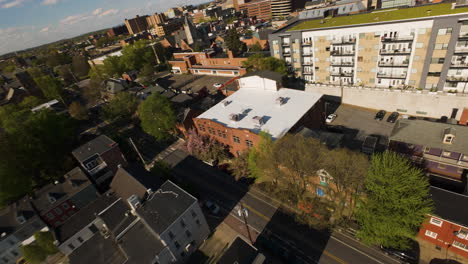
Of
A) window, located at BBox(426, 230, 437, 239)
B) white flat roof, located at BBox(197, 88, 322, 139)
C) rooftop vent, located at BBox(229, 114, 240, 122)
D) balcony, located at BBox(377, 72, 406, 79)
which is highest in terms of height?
rooftop vent, located at BBox(229, 114, 240, 122)

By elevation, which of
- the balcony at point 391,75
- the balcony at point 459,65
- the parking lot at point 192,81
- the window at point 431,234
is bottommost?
the window at point 431,234

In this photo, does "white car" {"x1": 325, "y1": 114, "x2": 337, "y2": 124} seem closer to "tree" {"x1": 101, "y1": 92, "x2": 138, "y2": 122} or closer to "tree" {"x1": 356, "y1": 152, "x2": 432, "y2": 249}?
"tree" {"x1": 356, "y1": 152, "x2": 432, "y2": 249}

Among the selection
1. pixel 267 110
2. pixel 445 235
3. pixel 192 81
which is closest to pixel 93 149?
pixel 267 110

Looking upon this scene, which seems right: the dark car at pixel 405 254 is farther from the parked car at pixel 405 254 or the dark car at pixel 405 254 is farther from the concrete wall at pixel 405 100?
the concrete wall at pixel 405 100

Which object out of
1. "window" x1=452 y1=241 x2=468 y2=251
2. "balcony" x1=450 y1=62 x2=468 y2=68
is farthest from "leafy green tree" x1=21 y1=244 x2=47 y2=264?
"balcony" x1=450 y1=62 x2=468 y2=68

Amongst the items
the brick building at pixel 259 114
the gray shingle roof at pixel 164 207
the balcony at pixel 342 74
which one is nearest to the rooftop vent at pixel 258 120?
the brick building at pixel 259 114

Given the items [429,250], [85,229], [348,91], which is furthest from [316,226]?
[348,91]

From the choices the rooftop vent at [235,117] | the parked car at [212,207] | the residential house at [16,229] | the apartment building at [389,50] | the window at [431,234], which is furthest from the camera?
the rooftop vent at [235,117]
